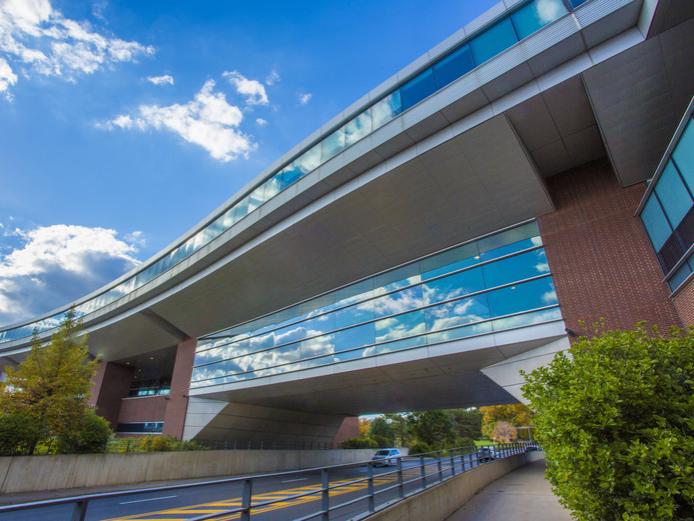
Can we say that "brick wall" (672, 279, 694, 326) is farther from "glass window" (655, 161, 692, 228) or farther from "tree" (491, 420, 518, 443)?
"tree" (491, 420, 518, 443)

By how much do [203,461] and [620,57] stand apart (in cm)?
2411

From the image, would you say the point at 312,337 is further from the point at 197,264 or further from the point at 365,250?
the point at 197,264

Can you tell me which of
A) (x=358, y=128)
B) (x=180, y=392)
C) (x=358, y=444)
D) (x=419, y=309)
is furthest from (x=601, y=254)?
(x=358, y=444)

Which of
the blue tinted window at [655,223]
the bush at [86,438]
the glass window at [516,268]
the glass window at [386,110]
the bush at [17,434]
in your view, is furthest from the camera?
the bush at [86,438]

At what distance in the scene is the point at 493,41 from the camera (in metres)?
12.7

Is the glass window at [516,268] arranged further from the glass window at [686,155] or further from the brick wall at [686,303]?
the glass window at [686,155]

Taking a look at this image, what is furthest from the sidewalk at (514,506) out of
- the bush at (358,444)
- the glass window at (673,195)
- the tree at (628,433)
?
the bush at (358,444)

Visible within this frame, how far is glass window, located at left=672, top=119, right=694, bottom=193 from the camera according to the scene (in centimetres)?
829

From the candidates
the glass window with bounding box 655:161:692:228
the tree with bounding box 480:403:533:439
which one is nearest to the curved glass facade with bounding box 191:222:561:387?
the glass window with bounding box 655:161:692:228

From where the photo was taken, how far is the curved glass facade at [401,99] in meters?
12.1

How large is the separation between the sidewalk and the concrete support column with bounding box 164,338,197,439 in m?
21.4

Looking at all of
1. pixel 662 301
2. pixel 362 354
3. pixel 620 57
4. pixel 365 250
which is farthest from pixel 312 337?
pixel 620 57

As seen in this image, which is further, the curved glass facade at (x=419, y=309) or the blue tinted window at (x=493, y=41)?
the curved glass facade at (x=419, y=309)

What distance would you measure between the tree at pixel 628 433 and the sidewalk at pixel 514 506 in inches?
137
